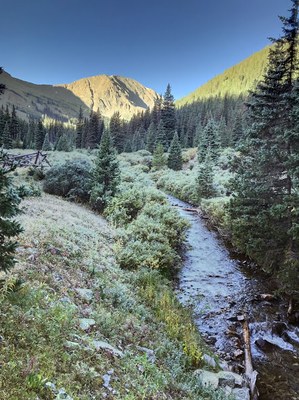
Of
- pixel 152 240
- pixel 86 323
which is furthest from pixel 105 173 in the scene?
pixel 86 323

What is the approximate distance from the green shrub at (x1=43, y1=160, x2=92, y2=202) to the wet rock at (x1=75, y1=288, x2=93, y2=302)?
52.0ft

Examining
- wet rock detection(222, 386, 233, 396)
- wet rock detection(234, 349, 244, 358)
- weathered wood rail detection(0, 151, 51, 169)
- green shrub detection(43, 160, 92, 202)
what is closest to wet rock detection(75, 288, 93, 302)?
weathered wood rail detection(0, 151, 51, 169)

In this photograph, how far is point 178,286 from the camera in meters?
13.7

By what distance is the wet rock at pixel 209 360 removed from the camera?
25.8 feet

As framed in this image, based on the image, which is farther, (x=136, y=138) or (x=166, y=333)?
(x=136, y=138)

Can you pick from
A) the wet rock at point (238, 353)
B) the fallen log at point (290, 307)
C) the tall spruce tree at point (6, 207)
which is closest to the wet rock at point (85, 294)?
the tall spruce tree at point (6, 207)

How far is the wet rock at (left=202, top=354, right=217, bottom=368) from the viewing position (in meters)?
7.88

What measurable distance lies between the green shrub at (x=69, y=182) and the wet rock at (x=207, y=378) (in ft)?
59.9

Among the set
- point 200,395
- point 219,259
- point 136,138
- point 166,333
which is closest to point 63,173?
point 219,259

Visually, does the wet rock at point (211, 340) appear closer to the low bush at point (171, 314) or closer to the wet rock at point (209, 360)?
the low bush at point (171, 314)

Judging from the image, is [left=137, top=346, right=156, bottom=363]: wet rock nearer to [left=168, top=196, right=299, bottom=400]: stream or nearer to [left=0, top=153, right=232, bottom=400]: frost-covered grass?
[left=0, top=153, right=232, bottom=400]: frost-covered grass

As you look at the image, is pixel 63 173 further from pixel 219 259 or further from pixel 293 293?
pixel 293 293

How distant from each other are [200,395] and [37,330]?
3.83 meters

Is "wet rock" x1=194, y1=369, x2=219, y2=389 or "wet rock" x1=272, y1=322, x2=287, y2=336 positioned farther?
"wet rock" x1=272, y1=322, x2=287, y2=336
